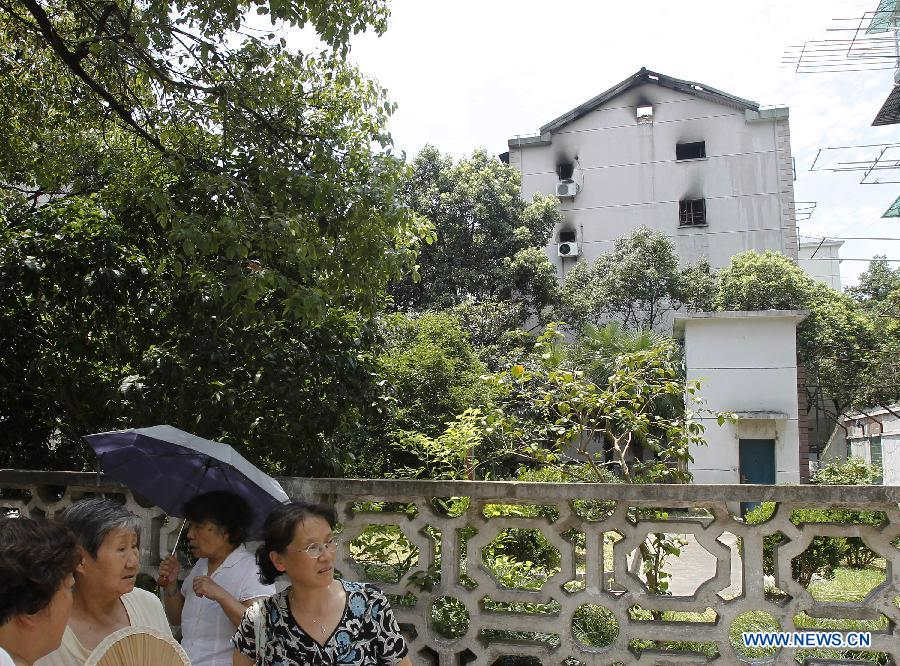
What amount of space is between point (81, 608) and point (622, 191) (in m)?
33.7

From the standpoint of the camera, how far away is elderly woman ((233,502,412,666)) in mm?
2617

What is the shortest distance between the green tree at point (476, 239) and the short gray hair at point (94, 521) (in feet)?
72.3

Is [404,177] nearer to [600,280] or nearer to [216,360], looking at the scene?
[216,360]

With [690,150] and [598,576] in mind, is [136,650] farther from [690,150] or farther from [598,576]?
[690,150]

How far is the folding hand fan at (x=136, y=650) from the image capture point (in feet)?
6.55

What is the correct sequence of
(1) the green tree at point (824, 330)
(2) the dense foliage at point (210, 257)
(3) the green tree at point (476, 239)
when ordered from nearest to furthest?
1. (2) the dense foliage at point (210, 257)
2. (3) the green tree at point (476, 239)
3. (1) the green tree at point (824, 330)

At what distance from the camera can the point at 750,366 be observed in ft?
44.5

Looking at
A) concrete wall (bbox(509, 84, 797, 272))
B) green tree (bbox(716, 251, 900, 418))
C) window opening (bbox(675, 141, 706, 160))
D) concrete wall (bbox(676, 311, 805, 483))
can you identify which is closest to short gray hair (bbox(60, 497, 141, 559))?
concrete wall (bbox(676, 311, 805, 483))

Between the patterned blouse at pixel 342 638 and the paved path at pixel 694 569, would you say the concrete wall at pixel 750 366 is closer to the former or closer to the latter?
the paved path at pixel 694 569

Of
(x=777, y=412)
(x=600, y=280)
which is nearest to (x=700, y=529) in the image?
(x=777, y=412)

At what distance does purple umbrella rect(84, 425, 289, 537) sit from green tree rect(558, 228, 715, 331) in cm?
2473

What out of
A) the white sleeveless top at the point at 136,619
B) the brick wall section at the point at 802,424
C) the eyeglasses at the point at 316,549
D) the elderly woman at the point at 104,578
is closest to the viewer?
the white sleeveless top at the point at 136,619

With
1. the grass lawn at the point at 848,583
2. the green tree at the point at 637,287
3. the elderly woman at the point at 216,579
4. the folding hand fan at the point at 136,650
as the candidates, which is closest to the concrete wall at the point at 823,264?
the green tree at the point at 637,287

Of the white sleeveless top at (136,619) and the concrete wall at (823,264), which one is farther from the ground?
the concrete wall at (823,264)
